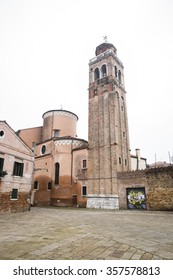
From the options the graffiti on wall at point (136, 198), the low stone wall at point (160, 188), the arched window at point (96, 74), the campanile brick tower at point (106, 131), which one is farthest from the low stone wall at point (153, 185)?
the arched window at point (96, 74)

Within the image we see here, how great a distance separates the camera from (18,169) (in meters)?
16.1

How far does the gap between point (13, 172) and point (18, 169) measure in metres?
0.65

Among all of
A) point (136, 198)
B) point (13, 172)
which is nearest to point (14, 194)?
point (13, 172)

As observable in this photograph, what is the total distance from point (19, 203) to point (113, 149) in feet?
37.6

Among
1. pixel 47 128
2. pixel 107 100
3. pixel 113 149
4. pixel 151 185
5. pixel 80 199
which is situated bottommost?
pixel 80 199

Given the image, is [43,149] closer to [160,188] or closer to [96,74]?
[96,74]

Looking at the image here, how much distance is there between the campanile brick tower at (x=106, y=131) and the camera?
797 inches

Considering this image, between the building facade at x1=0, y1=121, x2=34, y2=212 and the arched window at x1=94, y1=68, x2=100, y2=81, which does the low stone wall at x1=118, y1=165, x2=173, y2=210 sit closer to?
the building facade at x1=0, y1=121, x2=34, y2=212

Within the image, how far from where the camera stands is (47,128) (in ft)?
96.7

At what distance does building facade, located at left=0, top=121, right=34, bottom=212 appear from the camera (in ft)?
47.3

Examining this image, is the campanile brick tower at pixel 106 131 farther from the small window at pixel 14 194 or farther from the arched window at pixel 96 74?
the small window at pixel 14 194

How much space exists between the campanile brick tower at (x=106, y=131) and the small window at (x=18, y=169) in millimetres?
8642
